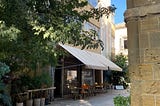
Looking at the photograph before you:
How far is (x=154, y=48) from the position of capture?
5027 millimetres

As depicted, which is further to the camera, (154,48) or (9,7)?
(9,7)

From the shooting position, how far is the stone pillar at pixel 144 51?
498 centimetres

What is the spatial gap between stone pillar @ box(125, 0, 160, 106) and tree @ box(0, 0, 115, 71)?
3285 millimetres

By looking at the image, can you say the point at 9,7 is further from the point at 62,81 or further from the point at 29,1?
the point at 62,81

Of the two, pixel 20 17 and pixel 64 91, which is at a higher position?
pixel 20 17

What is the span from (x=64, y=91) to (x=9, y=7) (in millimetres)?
15893

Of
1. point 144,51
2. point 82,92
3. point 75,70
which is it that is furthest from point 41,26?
point 75,70

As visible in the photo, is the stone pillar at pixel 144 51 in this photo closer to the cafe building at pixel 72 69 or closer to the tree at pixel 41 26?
the tree at pixel 41 26

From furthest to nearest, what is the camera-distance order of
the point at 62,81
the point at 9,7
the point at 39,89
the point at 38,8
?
the point at 62,81
the point at 39,89
the point at 38,8
the point at 9,7

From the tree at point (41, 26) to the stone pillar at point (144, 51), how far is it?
3.29 meters

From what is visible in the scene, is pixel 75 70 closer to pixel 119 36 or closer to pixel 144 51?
pixel 144 51

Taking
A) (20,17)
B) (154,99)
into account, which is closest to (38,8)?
(20,17)

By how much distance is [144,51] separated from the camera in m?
5.16

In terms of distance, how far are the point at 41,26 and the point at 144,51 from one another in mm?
4473
